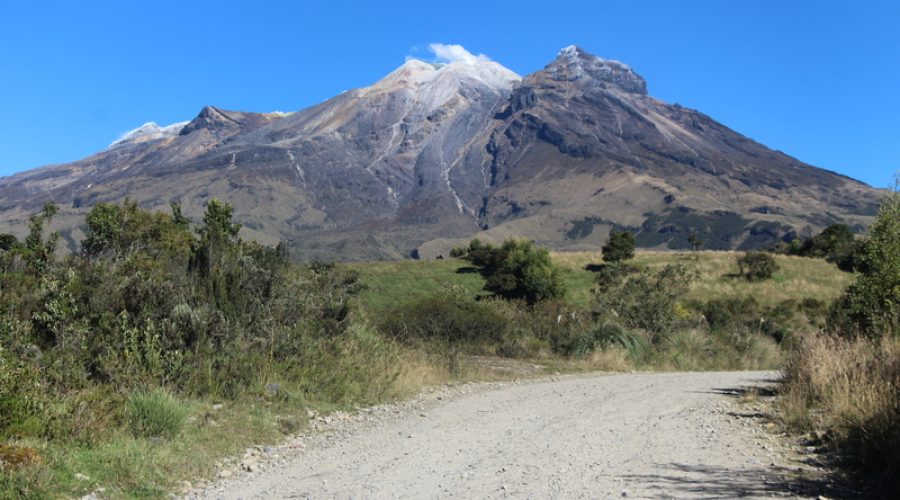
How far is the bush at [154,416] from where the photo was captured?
7824 millimetres

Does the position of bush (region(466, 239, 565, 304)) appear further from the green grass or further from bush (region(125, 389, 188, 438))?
bush (region(125, 389, 188, 438))

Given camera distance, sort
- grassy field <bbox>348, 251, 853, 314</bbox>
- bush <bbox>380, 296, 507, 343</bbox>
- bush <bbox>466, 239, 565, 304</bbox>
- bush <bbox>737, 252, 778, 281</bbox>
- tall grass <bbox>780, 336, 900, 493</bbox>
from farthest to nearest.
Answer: bush <bbox>737, 252, 778, 281</bbox> → bush <bbox>466, 239, 565, 304</bbox> → grassy field <bbox>348, 251, 853, 314</bbox> → bush <bbox>380, 296, 507, 343</bbox> → tall grass <bbox>780, 336, 900, 493</bbox>

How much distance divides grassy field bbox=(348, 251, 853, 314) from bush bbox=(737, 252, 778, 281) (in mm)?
642

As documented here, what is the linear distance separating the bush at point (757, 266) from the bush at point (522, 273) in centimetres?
1499

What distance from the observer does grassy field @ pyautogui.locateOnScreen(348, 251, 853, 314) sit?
5678 centimetres

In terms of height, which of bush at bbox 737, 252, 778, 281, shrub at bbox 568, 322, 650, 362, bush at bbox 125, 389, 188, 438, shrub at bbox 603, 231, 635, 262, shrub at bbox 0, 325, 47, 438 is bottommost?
shrub at bbox 568, 322, 650, 362

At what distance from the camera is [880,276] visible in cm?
1370

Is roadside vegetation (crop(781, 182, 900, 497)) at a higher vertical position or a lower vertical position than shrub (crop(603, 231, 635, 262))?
lower

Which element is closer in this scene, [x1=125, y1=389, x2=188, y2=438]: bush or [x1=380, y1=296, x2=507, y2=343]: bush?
[x1=125, y1=389, x2=188, y2=438]: bush

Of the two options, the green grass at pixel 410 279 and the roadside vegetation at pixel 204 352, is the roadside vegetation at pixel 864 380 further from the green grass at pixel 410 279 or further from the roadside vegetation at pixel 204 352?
the green grass at pixel 410 279

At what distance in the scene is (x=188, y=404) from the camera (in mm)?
8961

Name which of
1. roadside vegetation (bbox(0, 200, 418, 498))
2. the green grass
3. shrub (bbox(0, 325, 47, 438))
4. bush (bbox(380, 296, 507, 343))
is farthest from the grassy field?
shrub (bbox(0, 325, 47, 438))

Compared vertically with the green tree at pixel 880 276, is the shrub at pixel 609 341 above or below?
below

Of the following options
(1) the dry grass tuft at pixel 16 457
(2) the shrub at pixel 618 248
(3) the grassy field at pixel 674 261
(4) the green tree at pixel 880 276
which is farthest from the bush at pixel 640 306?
(2) the shrub at pixel 618 248
